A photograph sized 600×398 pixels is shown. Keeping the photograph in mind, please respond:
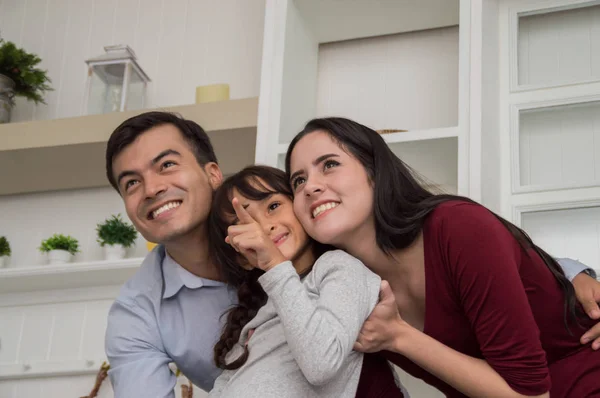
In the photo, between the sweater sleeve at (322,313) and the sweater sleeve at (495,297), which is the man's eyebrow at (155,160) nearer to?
the sweater sleeve at (322,313)

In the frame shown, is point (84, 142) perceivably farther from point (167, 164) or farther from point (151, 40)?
point (167, 164)

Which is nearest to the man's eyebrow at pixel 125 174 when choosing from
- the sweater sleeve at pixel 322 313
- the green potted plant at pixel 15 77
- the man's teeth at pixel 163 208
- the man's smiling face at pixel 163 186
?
the man's smiling face at pixel 163 186

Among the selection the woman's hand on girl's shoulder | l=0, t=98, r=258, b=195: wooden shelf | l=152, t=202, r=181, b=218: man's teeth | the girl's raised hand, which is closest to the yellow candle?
l=0, t=98, r=258, b=195: wooden shelf

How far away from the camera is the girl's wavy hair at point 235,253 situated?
1.64 m

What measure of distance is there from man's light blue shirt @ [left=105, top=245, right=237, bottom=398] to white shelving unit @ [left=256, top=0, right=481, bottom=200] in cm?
55

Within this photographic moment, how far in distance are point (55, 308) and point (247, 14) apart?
1255 millimetres

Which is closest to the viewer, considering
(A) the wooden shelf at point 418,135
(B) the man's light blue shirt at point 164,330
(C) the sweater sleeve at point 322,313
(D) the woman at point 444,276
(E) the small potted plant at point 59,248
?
(C) the sweater sleeve at point 322,313

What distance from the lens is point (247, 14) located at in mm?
2918

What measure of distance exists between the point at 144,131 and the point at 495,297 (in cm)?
92

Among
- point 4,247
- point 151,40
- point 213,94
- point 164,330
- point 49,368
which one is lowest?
point 49,368

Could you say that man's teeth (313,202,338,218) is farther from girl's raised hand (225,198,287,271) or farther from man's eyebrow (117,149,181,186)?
man's eyebrow (117,149,181,186)

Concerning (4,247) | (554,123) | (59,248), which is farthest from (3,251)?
(554,123)

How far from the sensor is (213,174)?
1911mm

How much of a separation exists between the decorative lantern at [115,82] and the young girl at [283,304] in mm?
1163
